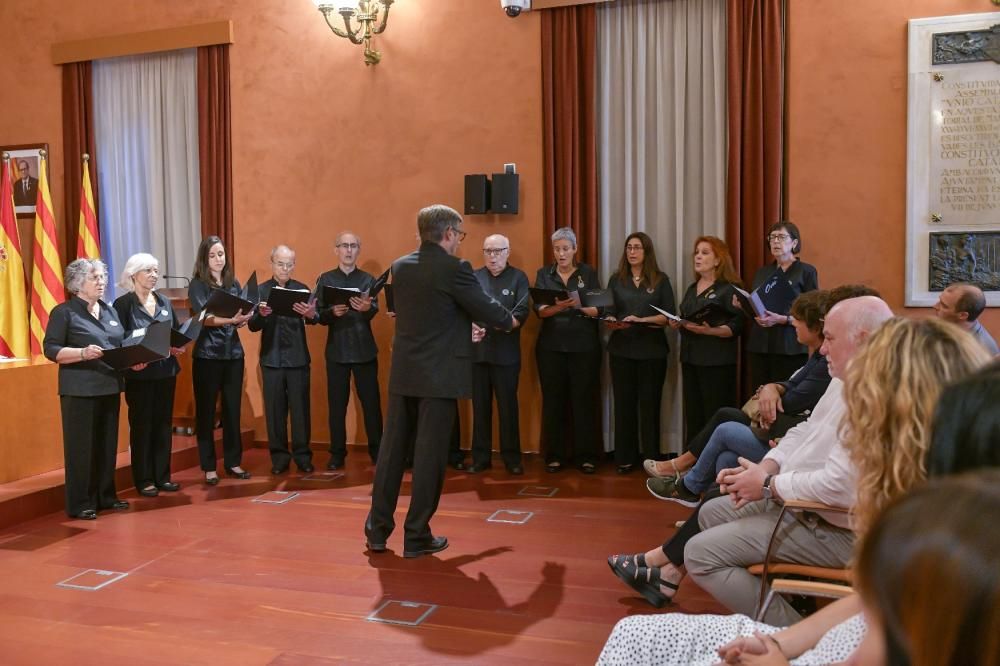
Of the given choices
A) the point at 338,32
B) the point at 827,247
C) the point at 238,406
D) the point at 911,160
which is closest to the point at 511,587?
the point at 238,406

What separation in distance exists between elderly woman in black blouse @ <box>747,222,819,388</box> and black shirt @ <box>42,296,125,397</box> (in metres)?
3.79

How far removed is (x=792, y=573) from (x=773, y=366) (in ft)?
10.0

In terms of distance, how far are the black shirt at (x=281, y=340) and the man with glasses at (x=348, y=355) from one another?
191 millimetres

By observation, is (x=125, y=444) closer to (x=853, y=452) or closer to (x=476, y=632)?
(x=476, y=632)

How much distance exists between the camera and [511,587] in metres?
3.80

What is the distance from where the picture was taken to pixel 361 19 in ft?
21.5

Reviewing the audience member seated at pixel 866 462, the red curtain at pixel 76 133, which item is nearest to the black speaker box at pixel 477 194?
the red curtain at pixel 76 133

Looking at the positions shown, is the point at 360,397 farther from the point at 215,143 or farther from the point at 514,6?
the point at 514,6

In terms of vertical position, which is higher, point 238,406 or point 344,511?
point 238,406

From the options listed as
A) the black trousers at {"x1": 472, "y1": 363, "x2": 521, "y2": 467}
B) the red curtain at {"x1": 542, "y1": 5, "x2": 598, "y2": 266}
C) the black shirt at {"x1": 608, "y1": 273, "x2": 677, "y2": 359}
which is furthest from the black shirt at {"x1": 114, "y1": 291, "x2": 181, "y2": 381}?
the black shirt at {"x1": 608, "y1": 273, "x2": 677, "y2": 359}

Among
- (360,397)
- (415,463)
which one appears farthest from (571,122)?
(415,463)

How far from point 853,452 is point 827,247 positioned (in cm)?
433

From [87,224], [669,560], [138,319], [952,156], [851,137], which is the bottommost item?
[669,560]

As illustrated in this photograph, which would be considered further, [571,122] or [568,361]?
[571,122]
